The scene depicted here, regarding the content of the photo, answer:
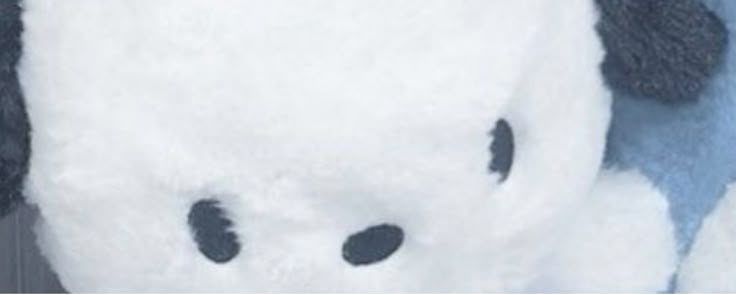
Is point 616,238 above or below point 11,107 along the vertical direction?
below

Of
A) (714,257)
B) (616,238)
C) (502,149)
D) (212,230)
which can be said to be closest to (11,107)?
(212,230)

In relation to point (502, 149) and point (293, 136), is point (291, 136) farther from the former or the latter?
point (502, 149)

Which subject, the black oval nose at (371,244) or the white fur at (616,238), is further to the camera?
the white fur at (616,238)

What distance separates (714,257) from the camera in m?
0.79

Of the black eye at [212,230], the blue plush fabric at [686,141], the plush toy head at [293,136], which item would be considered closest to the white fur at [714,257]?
the blue plush fabric at [686,141]

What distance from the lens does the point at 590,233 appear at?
71cm

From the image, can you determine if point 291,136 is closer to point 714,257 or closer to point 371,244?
point 371,244

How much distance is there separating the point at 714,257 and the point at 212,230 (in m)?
0.36

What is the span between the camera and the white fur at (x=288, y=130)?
56 cm

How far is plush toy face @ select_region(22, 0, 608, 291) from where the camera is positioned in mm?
560

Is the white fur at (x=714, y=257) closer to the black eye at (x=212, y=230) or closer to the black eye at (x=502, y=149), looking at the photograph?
the black eye at (x=502, y=149)

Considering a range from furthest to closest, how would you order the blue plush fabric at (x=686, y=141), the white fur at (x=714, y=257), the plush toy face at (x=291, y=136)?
the white fur at (x=714, y=257), the blue plush fabric at (x=686, y=141), the plush toy face at (x=291, y=136)

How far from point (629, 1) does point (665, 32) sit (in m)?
0.03

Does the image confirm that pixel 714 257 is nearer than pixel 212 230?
No
